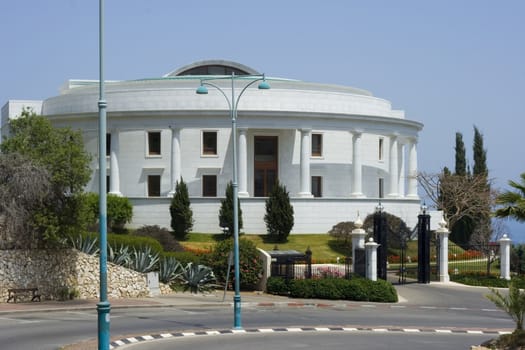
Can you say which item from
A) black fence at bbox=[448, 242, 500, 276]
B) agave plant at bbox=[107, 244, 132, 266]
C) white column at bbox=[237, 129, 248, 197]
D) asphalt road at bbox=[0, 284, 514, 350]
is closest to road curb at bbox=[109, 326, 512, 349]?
asphalt road at bbox=[0, 284, 514, 350]

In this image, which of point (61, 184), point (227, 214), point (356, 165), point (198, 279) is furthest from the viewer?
point (356, 165)

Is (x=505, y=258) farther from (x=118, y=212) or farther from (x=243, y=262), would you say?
(x=118, y=212)

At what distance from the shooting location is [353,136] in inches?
2717

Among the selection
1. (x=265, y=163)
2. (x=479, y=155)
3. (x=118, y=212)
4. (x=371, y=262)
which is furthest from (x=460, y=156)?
(x=371, y=262)

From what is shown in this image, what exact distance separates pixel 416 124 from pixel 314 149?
32.8 feet

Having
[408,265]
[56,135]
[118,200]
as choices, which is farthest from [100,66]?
[118,200]

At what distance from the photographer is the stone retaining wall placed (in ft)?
114

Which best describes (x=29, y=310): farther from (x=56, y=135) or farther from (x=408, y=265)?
(x=408, y=265)

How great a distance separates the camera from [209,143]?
67312 mm

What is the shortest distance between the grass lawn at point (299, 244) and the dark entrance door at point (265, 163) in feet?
18.9

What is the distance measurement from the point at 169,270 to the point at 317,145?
31.1 meters

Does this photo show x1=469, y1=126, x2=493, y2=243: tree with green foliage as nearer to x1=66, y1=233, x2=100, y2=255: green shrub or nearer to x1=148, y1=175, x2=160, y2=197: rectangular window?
x1=148, y1=175, x2=160, y2=197: rectangular window

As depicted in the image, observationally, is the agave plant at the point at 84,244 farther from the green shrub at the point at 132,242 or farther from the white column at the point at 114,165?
the white column at the point at 114,165

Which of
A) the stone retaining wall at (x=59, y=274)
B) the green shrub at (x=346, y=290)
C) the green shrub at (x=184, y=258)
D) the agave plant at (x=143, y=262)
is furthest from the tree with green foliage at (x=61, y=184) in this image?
the green shrub at (x=346, y=290)
